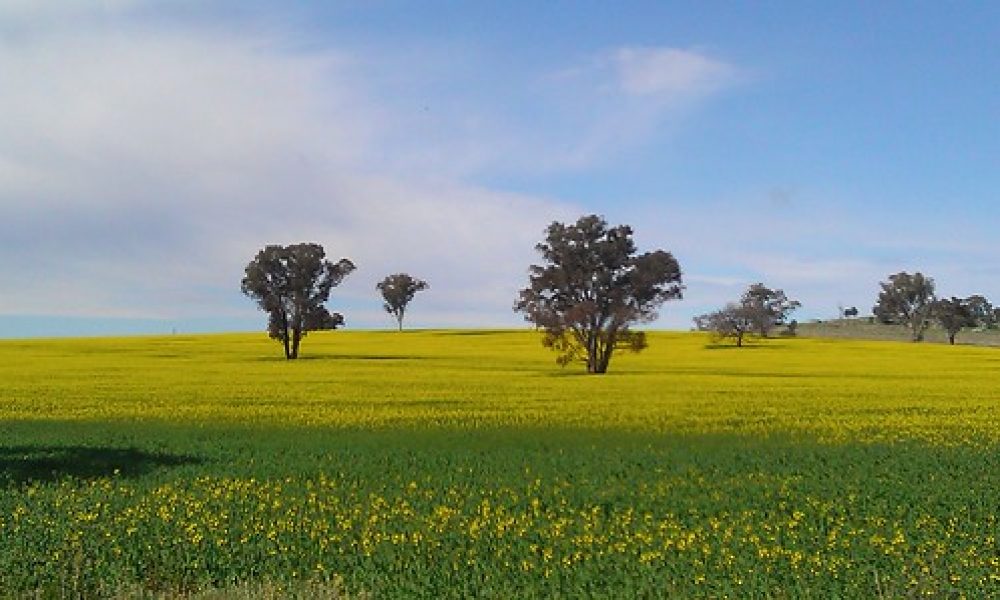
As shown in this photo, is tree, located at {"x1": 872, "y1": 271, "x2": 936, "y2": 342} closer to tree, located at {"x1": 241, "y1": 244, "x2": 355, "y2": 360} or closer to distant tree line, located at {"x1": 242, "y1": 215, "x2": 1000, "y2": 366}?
distant tree line, located at {"x1": 242, "y1": 215, "x2": 1000, "y2": 366}

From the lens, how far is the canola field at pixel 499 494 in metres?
11.5

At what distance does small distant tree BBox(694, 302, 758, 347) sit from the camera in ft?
398

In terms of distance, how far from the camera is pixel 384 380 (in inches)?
2223

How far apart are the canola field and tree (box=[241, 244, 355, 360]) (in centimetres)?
4236

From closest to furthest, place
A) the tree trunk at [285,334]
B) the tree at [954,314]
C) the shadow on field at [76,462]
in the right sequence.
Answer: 1. the shadow on field at [76,462]
2. the tree trunk at [285,334]
3. the tree at [954,314]

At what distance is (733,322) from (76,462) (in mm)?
106016

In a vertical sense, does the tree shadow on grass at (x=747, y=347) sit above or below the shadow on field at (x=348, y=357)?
above

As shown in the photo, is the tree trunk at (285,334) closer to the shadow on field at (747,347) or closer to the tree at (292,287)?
the tree at (292,287)

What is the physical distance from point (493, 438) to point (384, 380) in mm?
29391

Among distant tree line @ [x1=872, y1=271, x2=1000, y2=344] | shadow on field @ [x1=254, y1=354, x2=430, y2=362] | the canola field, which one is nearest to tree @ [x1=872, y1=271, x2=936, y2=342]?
distant tree line @ [x1=872, y1=271, x2=1000, y2=344]

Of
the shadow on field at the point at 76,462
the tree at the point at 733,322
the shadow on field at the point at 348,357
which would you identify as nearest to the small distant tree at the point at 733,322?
the tree at the point at 733,322

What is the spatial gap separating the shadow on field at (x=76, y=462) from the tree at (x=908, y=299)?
565 ft

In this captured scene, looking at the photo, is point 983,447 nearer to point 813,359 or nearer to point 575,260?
point 575,260

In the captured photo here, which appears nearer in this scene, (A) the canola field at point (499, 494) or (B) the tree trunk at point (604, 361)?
(A) the canola field at point (499, 494)
